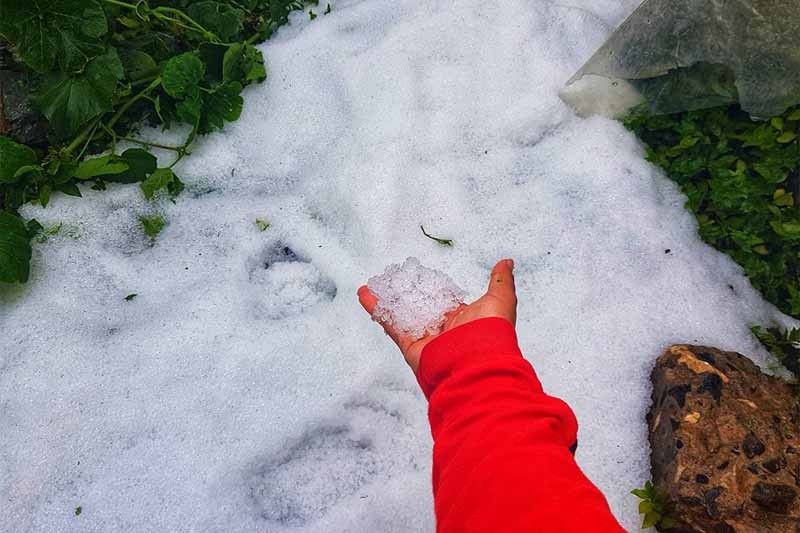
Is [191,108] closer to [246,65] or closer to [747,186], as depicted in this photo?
[246,65]

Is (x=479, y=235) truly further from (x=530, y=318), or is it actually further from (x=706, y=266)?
(x=706, y=266)

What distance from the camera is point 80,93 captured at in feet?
6.28

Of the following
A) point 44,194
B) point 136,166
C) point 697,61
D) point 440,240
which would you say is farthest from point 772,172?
point 44,194

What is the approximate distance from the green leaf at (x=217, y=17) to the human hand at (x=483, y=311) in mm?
1270

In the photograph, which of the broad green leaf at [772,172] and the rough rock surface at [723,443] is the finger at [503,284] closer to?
the rough rock surface at [723,443]

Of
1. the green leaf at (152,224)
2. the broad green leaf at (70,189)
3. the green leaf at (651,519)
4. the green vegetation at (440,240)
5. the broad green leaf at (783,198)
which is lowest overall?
the green leaf at (651,519)

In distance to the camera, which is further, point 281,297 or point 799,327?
point 281,297

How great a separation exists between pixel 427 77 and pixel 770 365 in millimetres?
1461

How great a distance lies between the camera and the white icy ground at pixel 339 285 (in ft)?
5.58

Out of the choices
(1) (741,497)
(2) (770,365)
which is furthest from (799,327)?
(1) (741,497)

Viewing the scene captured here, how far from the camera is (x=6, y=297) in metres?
1.87

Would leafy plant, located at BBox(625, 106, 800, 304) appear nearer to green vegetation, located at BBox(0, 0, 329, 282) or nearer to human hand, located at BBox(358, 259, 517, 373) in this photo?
human hand, located at BBox(358, 259, 517, 373)

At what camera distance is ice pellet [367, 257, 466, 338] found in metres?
1.48

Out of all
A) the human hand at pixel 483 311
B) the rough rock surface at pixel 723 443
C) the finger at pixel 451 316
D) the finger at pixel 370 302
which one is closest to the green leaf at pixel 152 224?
the finger at pixel 370 302
